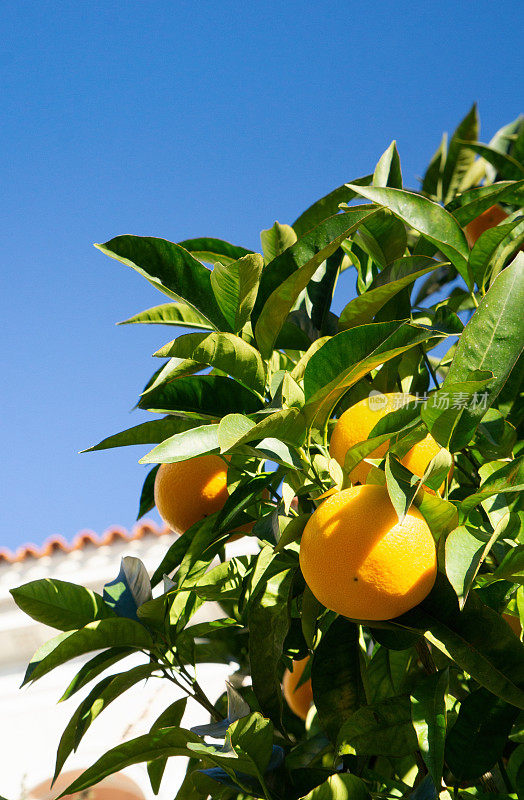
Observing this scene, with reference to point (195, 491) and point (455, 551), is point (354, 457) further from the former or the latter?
point (195, 491)

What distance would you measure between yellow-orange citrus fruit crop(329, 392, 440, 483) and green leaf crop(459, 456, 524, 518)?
0.05 m

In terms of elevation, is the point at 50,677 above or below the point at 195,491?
below

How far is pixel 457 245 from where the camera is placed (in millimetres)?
806

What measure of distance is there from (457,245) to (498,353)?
0.71 ft

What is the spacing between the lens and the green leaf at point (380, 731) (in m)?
0.70

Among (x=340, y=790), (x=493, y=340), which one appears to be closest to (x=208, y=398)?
(x=493, y=340)

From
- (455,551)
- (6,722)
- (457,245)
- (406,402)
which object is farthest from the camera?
(6,722)

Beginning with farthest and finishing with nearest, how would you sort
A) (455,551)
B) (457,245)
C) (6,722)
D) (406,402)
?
(6,722) < (457,245) < (406,402) < (455,551)

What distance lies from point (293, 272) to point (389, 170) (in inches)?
11.4

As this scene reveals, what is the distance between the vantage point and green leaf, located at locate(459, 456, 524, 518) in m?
0.63

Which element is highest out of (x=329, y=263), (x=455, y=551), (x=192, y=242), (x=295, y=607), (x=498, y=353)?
(x=192, y=242)

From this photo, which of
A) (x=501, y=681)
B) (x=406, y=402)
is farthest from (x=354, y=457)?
(x=501, y=681)

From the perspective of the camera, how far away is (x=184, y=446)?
0.62m

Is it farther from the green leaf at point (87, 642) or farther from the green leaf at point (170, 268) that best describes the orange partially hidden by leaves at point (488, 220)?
Result: the green leaf at point (87, 642)
